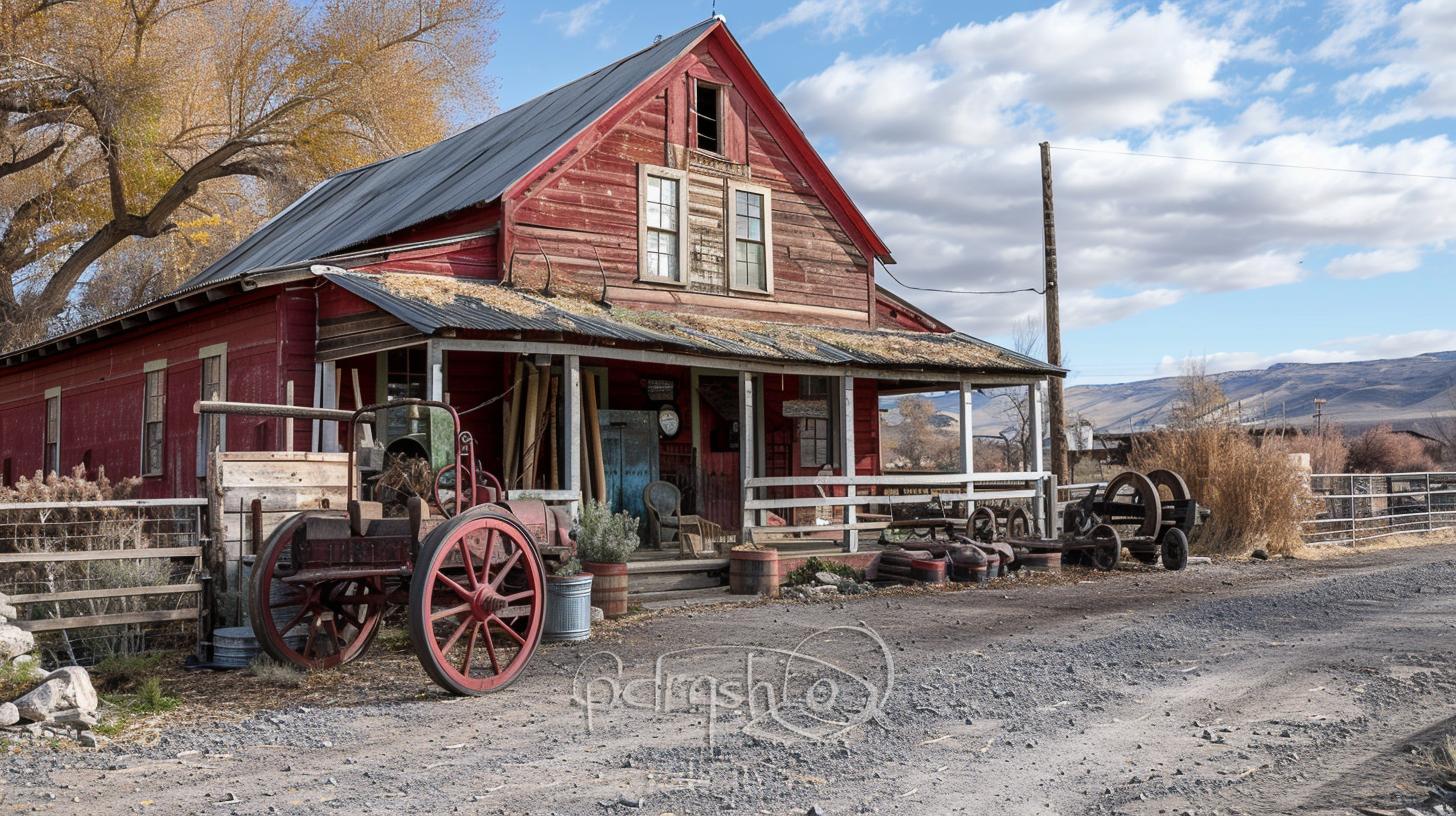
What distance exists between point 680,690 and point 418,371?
843 centimetres

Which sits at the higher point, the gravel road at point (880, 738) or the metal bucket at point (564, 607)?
the metal bucket at point (564, 607)

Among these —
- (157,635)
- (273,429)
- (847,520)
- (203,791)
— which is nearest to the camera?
(203,791)

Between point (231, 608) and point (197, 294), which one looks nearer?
point (231, 608)

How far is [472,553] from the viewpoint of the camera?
7.61 metres

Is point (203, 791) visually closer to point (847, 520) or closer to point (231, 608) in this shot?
point (231, 608)

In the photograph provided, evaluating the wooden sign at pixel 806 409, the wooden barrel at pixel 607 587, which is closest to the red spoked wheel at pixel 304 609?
the wooden barrel at pixel 607 587

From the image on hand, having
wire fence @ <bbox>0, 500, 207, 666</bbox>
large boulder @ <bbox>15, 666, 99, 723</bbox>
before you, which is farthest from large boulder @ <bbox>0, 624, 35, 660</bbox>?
large boulder @ <bbox>15, 666, 99, 723</bbox>

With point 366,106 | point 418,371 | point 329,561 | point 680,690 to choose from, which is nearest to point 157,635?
point 329,561

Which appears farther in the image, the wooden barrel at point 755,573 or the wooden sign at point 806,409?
the wooden sign at point 806,409

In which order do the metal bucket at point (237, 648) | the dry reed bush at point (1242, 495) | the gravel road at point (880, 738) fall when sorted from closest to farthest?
the gravel road at point (880, 738) → the metal bucket at point (237, 648) → the dry reed bush at point (1242, 495)

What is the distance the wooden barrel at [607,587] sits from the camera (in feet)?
37.6

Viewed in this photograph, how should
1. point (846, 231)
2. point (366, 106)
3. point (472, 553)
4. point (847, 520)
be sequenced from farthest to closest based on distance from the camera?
point (366, 106), point (846, 231), point (847, 520), point (472, 553)

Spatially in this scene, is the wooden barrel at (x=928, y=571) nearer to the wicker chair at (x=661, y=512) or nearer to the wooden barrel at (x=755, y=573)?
the wooden barrel at (x=755, y=573)

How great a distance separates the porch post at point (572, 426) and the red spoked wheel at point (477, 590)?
4132 millimetres
